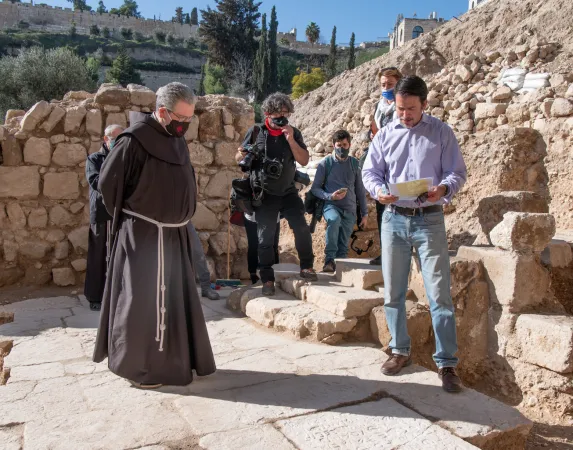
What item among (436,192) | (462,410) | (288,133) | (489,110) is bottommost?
(462,410)

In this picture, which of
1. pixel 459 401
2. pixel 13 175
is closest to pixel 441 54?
pixel 13 175

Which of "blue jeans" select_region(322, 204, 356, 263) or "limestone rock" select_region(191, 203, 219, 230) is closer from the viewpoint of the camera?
"blue jeans" select_region(322, 204, 356, 263)

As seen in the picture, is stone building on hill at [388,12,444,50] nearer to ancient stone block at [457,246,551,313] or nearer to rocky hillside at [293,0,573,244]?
rocky hillside at [293,0,573,244]

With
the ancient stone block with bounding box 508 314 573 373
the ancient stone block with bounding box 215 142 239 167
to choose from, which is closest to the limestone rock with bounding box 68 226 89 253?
the ancient stone block with bounding box 215 142 239 167

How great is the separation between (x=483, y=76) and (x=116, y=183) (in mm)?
13393

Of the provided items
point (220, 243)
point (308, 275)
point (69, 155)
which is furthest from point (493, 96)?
point (69, 155)

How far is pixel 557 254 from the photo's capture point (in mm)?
4379

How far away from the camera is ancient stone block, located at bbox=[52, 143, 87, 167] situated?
21.3 feet

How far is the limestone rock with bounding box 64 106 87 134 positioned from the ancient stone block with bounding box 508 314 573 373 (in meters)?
5.39

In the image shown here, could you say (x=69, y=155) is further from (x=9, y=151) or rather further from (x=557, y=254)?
(x=557, y=254)

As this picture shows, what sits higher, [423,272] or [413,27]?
[413,27]

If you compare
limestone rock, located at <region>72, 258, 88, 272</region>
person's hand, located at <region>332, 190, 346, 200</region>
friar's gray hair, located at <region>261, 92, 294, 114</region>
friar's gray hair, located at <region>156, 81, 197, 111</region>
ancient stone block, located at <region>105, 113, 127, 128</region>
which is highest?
ancient stone block, located at <region>105, 113, 127, 128</region>

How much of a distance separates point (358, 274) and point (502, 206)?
5.15ft

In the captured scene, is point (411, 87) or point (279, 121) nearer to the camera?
point (411, 87)
